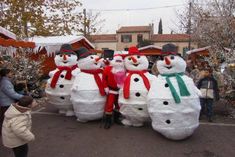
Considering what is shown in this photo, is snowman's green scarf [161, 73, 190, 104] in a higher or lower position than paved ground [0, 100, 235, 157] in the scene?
higher

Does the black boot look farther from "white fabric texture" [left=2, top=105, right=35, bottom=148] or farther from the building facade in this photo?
the building facade

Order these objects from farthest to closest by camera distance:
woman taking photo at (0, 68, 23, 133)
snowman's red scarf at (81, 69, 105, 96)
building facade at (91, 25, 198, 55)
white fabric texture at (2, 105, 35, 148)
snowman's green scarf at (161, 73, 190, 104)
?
building facade at (91, 25, 198, 55), snowman's red scarf at (81, 69, 105, 96), snowman's green scarf at (161, 73, 190, 104), woman taking photo at (0, 68, 23, 133), white fabric texture at (2, 105, 35, 148)

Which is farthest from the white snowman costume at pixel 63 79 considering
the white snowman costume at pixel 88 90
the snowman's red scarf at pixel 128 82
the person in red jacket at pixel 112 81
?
the snowman's red scarf at pixel 128 82

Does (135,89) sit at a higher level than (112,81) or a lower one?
lower

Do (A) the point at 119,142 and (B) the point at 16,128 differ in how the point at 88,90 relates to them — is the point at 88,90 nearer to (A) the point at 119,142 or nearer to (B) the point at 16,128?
(A) the point at 119,142

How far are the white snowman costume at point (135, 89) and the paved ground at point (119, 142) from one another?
443 mm

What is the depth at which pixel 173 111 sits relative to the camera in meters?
5.48

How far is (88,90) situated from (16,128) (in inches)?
116

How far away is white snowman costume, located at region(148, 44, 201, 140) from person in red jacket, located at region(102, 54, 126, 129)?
3.93ft

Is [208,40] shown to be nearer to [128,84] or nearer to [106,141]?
[128,84]

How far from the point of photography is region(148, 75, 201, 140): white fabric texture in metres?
5.49

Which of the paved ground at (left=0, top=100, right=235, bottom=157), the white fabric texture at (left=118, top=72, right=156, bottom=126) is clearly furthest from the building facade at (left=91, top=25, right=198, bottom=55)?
the white fabric texture at (left=118, top=72, right=156, bottom=126)

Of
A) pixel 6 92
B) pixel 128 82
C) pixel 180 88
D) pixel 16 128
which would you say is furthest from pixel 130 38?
pixel 16 128

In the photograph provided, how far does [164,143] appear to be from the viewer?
5711 mm
